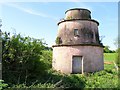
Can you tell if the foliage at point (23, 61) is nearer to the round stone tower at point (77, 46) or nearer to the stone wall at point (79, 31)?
the round stone tower at point (77, 46)

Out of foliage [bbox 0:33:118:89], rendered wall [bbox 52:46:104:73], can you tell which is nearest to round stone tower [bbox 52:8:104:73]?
rendered wall [bbox 52:46:104:73]

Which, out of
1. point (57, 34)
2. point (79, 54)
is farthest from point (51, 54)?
point (79, 54)

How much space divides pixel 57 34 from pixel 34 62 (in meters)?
9.05

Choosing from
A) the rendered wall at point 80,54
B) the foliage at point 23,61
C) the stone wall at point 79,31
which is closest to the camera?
the foliage at point 23,61

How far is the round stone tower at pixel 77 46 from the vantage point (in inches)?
783

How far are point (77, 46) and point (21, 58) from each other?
809 cm

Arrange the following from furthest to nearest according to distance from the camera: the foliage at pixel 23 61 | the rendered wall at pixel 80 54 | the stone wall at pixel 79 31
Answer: the stone wall at pixel 79 31
the rendered wall at pixel 80 54
the foliage at pixel 23 61

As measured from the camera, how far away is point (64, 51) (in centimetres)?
2012

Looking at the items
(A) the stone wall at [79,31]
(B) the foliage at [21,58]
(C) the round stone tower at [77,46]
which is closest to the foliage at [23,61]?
(B) the foliage at [21,58]

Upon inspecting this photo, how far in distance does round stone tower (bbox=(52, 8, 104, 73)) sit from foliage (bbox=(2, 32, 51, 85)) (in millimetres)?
6556

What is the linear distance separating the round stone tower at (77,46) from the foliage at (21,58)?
6.56 meters

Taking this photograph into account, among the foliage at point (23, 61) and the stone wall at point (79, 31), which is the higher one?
the stone wall at point (79, 31)

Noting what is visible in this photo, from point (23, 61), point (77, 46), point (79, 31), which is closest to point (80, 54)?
point (77, 46)

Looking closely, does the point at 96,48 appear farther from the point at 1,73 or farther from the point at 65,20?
the point at 1,73
